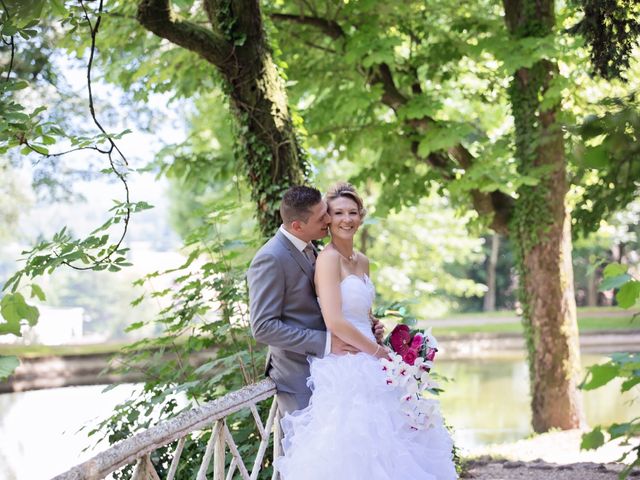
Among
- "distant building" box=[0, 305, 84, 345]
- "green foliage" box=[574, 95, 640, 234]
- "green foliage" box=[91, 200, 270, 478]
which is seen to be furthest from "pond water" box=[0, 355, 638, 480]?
"green foliage" box=[574, 95, 640, 234]

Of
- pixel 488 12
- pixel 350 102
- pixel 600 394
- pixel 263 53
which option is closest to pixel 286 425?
pixel 263 53

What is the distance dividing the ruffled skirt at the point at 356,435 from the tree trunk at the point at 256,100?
7.86 feet

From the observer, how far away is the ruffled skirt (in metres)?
3.12

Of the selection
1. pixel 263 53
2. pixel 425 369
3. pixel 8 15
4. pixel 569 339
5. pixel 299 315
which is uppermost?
pixel 263 53

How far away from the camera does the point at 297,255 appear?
11.5 ft

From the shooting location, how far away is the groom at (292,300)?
3375 millimetres

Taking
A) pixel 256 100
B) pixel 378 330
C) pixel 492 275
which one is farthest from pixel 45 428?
pixel 492 275

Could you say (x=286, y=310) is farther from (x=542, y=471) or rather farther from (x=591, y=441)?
(x=542, y=471)

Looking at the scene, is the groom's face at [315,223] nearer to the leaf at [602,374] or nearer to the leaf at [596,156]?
the leaf at [602,374]

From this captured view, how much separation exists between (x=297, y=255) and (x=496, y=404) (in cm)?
1204

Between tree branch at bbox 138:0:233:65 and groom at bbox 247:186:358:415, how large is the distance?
222 cm

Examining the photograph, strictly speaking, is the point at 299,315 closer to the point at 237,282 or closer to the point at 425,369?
the point at 425,369

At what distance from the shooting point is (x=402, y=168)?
34.4 feet

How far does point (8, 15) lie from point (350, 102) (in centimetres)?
676
